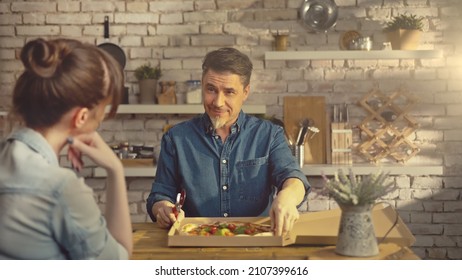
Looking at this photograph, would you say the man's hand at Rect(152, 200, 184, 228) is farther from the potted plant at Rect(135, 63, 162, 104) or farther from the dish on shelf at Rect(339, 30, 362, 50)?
the dish on shelf at Rect(339, 30, 362, 50)

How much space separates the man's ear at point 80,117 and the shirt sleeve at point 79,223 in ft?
0.33

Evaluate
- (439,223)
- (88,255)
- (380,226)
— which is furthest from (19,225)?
(439,223)

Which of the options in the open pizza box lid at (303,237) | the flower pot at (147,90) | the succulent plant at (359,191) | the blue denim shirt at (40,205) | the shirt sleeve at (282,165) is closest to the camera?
the blue denim shirt at (40,205)

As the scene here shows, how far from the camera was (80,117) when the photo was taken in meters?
1.03

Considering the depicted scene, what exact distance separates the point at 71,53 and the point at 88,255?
34cm

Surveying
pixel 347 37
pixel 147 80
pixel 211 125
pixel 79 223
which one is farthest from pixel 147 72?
pixel 79 223

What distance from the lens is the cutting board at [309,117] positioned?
113 inches

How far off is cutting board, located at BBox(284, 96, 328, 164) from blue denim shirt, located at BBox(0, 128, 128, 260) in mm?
1947

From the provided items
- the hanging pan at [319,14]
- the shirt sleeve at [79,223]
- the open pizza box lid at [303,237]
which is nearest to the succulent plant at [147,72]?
the hanging pan at [319,14]

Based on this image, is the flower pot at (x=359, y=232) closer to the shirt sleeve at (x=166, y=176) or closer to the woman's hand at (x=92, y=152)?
the woman's hand at (x=92, y=152)

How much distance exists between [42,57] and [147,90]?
1.85 meters

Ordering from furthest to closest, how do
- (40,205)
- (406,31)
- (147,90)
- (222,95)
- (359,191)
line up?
(147,90) < (406,31) < (222,95) < (359,191) < (40,205)

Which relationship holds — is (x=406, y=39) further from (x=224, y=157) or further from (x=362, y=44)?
(x=224, y=157)
